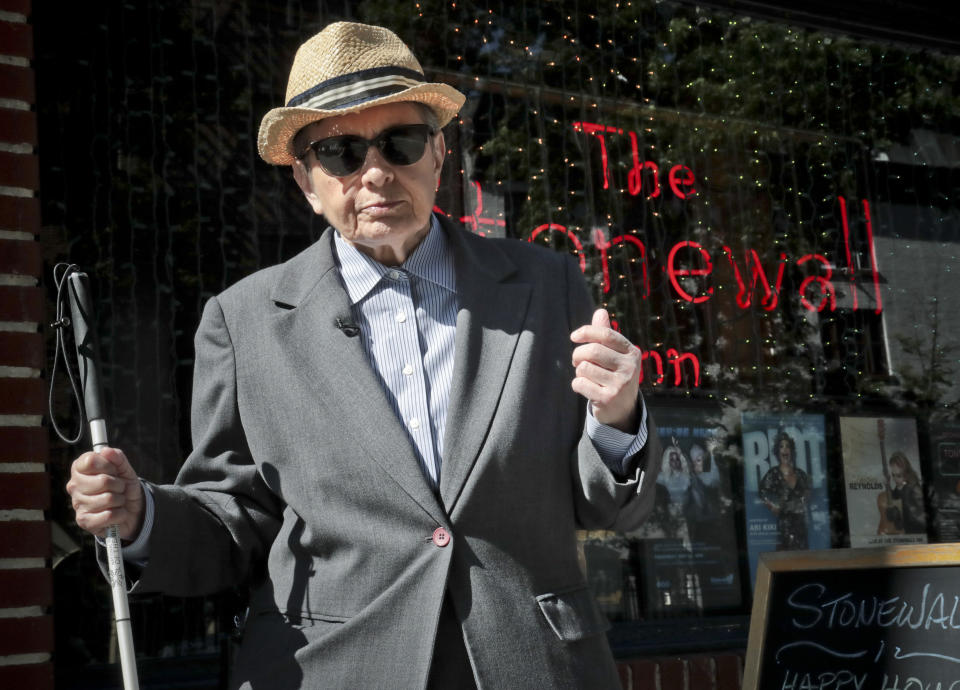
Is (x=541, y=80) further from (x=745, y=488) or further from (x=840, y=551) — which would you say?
(x=840, y=551)

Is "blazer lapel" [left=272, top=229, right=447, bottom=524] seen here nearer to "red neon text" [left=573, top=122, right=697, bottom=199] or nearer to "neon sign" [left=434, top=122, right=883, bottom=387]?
"neon sign" [left=434, top=122, right=883, bottom=387]

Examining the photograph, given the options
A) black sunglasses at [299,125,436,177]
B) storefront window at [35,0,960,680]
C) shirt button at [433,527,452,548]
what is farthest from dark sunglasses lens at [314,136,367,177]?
storefront window at [35,0,960,680]

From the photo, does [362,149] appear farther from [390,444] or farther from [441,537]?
[441,537]

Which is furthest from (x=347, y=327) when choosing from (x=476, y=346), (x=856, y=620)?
(x=856, y=620)

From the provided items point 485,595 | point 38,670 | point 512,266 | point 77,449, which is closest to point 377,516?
point 485,595

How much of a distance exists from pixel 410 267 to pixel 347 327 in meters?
0.21

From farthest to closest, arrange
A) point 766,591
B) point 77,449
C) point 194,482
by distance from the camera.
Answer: point 77,449
point 766,591
point 194,482

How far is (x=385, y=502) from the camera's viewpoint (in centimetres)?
215

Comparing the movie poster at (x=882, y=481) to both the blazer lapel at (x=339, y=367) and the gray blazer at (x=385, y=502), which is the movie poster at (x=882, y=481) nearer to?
the gray blazer at (x=385, y=502)

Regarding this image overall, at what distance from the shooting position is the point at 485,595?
2.11 m

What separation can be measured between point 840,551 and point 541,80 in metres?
2.70

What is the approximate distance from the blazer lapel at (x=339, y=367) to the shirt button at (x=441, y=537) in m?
0.02

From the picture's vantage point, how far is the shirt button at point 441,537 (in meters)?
2.11

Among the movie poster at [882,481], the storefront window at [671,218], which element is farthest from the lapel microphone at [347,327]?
the movie poster at [882,481]
